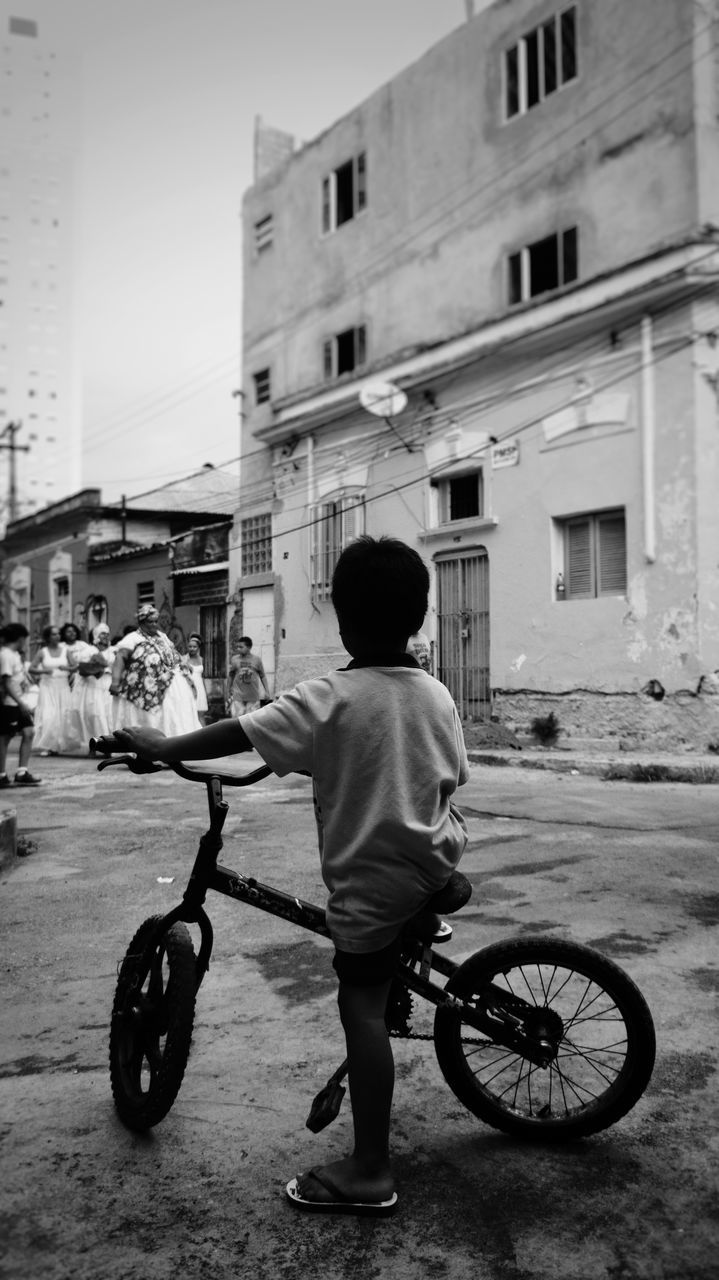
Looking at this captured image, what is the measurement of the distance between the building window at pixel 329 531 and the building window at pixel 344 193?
521cm

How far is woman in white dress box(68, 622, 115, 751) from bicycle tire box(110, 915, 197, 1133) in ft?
32.7

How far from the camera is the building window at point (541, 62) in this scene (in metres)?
13.7

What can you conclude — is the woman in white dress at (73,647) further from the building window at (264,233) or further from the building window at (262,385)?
the building window at (264,233)

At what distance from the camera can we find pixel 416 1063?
2.91 metres

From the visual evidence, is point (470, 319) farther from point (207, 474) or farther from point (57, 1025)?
point (207, 474)

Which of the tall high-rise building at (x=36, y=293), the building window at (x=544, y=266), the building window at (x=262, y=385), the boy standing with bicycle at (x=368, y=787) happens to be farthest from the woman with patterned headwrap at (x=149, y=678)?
the tall high-rise building at (x=36, y=293)

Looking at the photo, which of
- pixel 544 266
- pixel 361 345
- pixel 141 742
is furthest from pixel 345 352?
pixel 141 742

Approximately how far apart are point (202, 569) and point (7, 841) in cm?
1658

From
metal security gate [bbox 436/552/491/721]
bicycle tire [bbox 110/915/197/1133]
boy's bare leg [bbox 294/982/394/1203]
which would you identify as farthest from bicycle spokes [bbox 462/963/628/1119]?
metal security gate [bbox 436/552/491/721]

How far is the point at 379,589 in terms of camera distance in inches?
86.4

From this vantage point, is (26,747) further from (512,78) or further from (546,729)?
(512,78)

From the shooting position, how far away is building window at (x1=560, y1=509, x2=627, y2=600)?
495 inches

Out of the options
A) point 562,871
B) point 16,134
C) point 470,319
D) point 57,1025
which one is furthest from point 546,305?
point 16,134

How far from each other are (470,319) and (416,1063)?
13.7m
